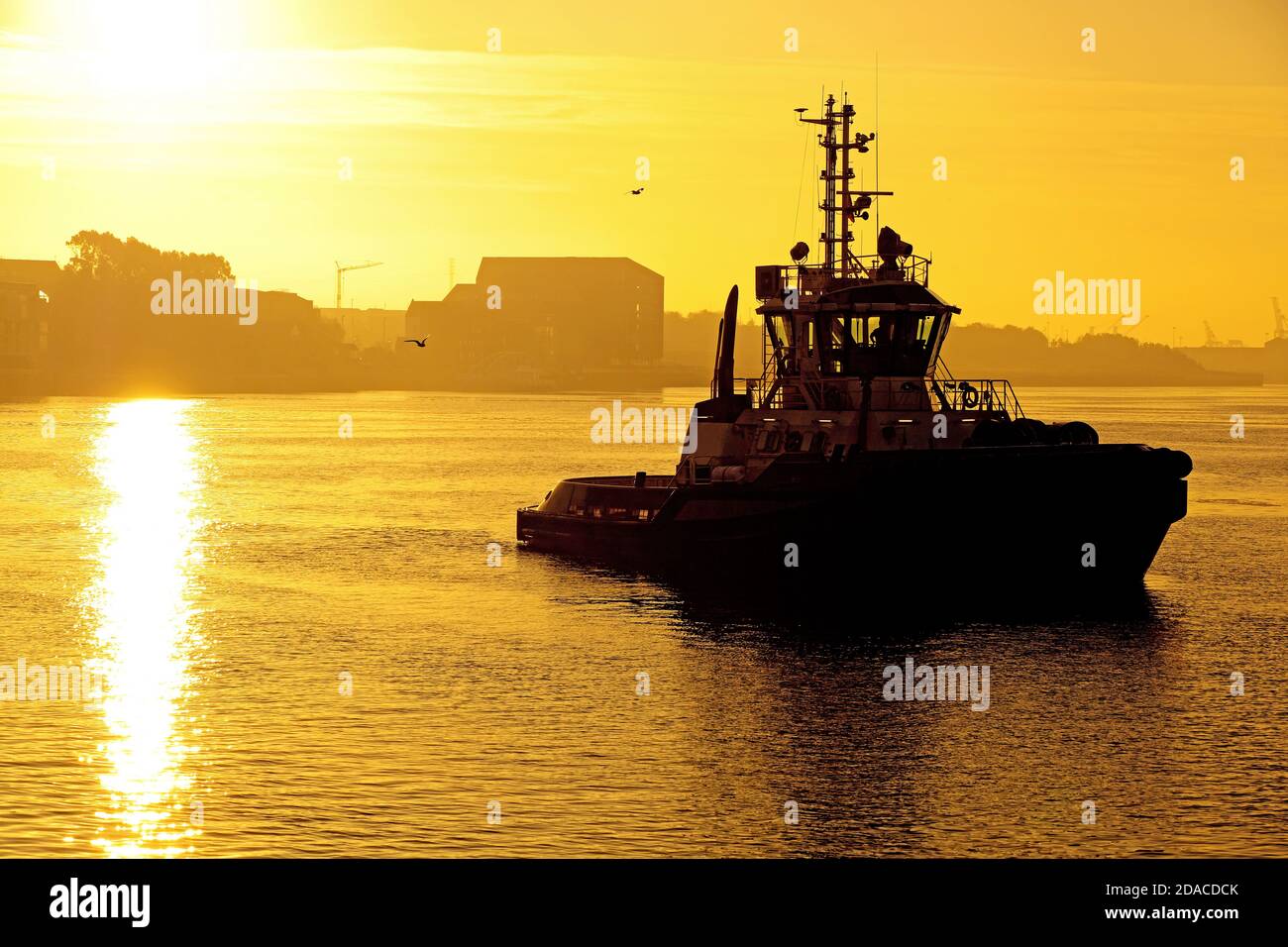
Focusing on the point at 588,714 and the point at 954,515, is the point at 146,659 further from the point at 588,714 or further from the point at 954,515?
the point at 954,515

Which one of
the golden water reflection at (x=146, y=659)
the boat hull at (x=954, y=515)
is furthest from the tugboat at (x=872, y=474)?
the golden water reflection at (x=146, y=659)

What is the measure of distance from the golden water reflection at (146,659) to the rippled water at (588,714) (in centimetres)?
12

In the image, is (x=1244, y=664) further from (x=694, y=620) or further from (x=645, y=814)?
(x=645, y=814)

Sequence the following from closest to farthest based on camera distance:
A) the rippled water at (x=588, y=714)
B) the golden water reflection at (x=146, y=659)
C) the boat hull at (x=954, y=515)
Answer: the rippled water at (x=588, y=714)
the golden water reflection at (x=146, y=659)
the boat hull at (x=954, y=515)

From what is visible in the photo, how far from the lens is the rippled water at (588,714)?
2230 cm

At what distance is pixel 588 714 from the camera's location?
96.8 feet

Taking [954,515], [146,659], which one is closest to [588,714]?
[146,659]

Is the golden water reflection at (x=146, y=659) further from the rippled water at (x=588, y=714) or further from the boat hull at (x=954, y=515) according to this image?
the boat hull at (x=954, y=515)

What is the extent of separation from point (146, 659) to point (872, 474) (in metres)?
18.6

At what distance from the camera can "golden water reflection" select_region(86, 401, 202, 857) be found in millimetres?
22688

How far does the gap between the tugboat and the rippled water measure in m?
1.54
